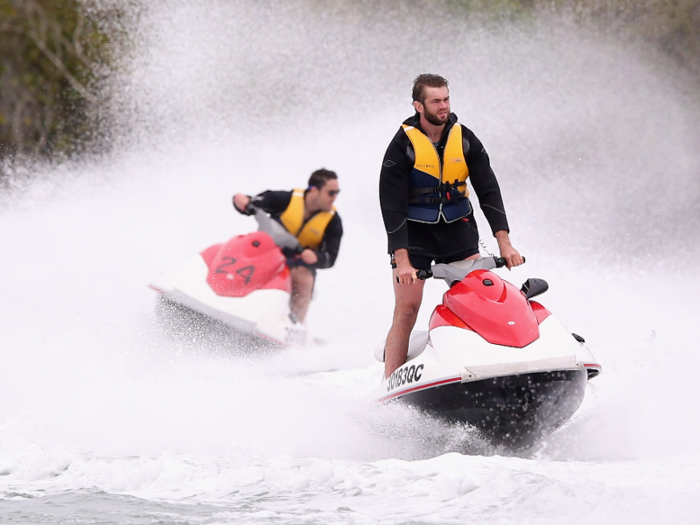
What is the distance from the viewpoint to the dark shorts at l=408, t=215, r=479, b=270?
413 centimetres

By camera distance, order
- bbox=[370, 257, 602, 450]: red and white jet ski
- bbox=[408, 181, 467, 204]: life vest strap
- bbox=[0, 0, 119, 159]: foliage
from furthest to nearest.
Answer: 1. bbox=[0, 0, 119, 159]: foliage
2. bbox=[408, 181, 467, 204]: life vest strap
3. bbox=[370, 257, 602, 450]: red and white jet ski

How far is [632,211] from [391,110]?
4444mm

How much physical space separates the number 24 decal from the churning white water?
1.59ft

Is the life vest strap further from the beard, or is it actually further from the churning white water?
the churning white water

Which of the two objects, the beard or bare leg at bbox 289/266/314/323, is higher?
bare leg at bbox 289/266/314/323

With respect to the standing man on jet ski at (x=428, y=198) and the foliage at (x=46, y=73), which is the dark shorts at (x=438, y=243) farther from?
the foliage at (x=46, y=73)

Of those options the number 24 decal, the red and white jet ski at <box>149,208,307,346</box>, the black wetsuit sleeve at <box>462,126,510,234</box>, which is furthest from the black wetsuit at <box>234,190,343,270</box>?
the black wetsuit sleeve at <box>462,126,510,234</box>

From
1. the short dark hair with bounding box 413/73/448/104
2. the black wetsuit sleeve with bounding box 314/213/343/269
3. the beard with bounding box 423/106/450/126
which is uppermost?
the black wetsuit sleeve with bounding box 314/213/343/269

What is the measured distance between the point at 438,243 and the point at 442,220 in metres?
0.11

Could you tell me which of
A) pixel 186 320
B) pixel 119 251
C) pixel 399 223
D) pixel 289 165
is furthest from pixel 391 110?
pixel 399 223

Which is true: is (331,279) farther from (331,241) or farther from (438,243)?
(438,243)

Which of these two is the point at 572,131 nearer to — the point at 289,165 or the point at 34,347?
the point at 289,165

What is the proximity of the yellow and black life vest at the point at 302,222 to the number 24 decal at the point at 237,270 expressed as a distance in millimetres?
526

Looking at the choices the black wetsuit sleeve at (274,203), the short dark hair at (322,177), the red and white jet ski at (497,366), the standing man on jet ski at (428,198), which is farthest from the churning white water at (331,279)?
the short dark hair at (322,177)
